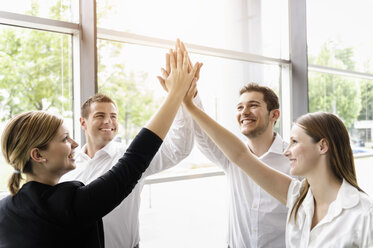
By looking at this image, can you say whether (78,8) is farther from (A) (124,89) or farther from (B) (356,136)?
(B) (356,136)

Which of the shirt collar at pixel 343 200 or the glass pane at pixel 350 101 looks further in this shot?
the glass pane at pixel 350 101

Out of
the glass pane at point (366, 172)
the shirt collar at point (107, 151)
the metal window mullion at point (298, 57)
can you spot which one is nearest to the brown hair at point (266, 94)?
the shirt collar at point (107, 151)

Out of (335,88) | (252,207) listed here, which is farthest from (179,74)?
(335,88)

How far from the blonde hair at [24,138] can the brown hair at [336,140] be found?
1.12m

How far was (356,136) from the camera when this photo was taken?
3920 millimetres

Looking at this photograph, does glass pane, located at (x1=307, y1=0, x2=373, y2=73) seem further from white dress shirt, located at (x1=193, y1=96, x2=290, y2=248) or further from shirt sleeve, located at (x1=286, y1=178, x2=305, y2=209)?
shirt sleeve, located at (x1=286, y1=178, x2=305, y2=209)

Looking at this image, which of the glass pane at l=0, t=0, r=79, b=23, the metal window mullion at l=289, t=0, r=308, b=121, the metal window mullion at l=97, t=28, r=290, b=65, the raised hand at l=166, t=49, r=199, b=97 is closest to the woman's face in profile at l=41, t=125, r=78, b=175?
the raised hand at l=166, t=49, r=199, b=97

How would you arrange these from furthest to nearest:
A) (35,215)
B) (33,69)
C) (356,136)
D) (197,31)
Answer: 1. (356,136)
2. (197,31)
3. (33,69)
4. (35,215)

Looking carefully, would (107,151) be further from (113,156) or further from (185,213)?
(185,213)

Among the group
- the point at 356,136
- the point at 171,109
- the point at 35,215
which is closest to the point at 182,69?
the point at 171,109

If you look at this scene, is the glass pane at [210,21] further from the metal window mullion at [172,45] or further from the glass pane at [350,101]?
the glass pane at [350,101]

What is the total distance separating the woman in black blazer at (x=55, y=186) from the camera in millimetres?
1014

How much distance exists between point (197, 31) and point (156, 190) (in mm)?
1709

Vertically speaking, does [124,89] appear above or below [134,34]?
below
